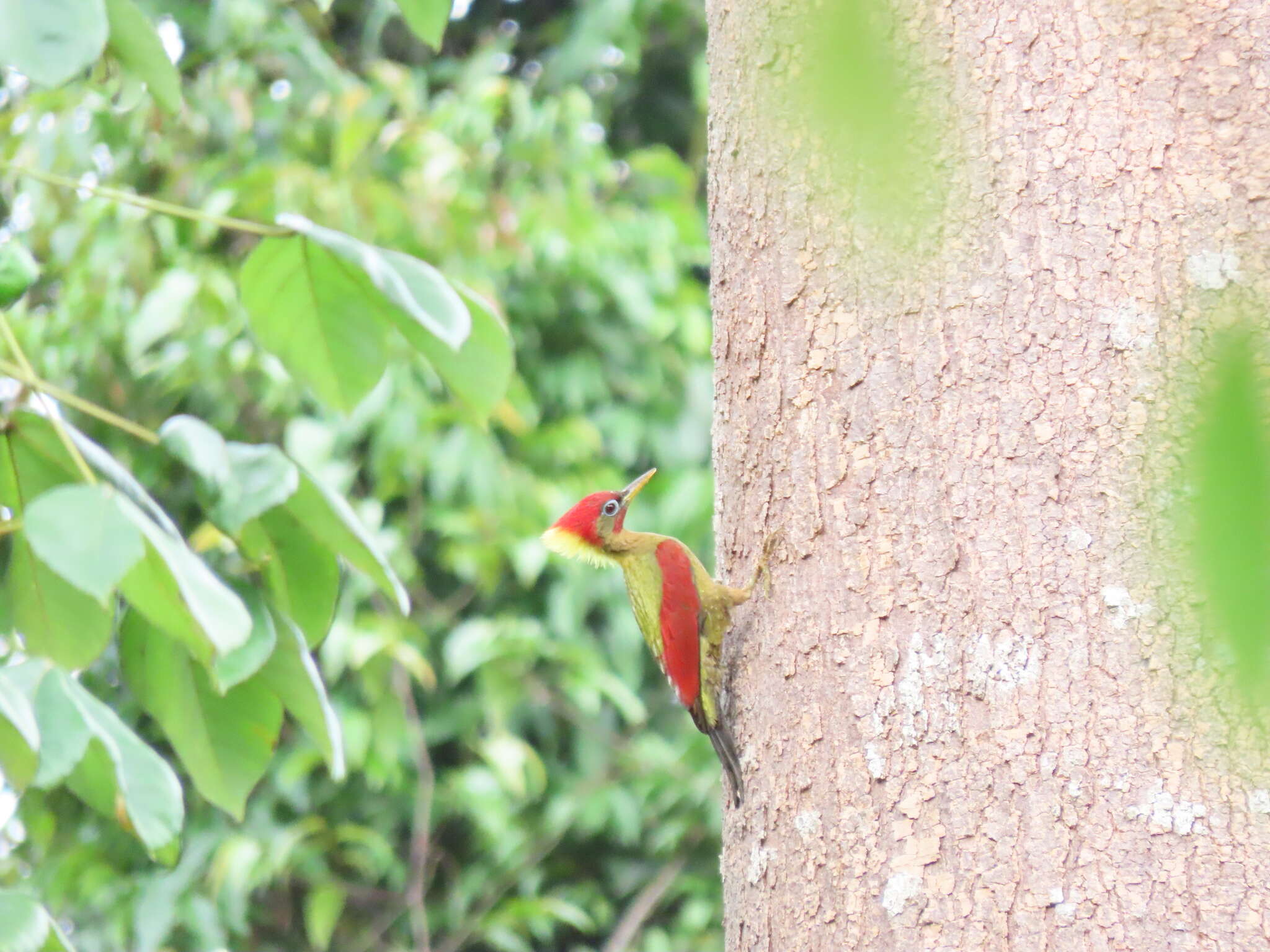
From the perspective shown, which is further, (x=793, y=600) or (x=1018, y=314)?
(x=793, y=600)

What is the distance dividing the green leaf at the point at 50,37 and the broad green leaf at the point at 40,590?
60cm

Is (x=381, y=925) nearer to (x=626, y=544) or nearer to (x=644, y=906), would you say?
(x=644, y=906)

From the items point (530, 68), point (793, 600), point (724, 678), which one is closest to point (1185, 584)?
point (793, 600)

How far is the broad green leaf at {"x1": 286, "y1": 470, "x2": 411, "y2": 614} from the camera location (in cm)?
162

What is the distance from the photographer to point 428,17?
150 cm

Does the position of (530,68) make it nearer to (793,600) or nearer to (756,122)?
(793,600)

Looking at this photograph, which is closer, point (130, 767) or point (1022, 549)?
point (1022, 549)

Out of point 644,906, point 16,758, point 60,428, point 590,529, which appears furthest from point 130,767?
point 644,906

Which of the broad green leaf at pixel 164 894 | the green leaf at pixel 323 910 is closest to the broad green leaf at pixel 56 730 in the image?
the green leaf at pixel 323 910

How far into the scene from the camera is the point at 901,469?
5.14 ft

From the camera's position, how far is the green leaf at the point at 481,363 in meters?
1.63

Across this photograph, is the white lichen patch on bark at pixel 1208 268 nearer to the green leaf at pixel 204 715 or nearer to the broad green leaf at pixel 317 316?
the broad green leaf at pixel 317 316

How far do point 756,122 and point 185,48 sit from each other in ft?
15.1

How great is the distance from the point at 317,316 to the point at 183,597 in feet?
1.74
